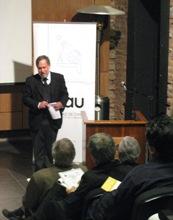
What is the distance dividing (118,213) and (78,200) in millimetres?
762

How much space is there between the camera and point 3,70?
840 cm

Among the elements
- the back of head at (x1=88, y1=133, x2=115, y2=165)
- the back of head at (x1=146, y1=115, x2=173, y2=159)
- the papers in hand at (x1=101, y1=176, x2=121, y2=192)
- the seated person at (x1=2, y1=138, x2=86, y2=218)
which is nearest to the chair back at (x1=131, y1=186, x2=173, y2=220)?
the back of head at (x1=146, y1=115, x2=173, y2=159)

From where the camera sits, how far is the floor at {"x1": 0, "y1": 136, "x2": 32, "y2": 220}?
6.08 metres

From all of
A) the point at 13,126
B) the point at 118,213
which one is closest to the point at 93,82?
the point at 13,126

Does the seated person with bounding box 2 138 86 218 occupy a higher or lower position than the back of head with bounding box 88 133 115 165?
lower

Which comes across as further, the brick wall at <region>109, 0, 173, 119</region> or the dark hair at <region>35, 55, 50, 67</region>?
the brick wall at <region>109, 0, 173, 119</region>

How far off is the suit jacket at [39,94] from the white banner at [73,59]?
1.29ft

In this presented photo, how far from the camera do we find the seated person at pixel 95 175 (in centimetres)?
373

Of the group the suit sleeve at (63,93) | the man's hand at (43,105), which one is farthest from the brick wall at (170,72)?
the man's hand at (43,105)

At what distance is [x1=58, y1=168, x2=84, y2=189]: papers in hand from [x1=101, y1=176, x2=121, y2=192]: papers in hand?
0.34m

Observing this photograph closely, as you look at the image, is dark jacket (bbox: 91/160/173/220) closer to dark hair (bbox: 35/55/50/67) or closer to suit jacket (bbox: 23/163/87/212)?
suit jacket (bbox: 23/163/87/212)

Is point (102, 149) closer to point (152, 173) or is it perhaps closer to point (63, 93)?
point (152, 173)

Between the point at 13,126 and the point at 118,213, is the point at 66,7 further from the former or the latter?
A: the point at 118,213

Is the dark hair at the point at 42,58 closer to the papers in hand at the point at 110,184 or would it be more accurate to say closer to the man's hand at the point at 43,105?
the man's hand at the point at 43,105
